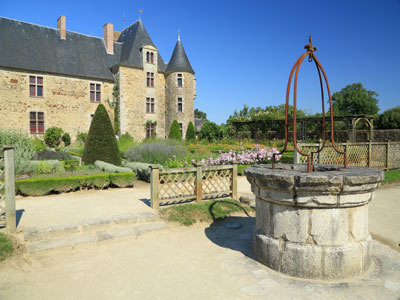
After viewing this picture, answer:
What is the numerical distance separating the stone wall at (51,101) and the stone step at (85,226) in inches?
622

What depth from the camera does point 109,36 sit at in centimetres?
2358

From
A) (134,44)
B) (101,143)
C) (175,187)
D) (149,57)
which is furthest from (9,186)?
(134,44)

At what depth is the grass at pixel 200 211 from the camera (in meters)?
5.44

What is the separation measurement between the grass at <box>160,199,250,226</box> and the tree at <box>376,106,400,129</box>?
3261 centimetres

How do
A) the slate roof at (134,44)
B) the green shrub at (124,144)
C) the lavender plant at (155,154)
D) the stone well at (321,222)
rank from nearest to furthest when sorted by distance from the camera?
the stone well at (321,222) < the lavender plant at (155,154) < the green shrub at (124,144) < the slate roof at (134,44)

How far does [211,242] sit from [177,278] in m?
1.33

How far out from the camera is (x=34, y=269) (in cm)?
353

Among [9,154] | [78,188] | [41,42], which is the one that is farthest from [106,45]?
[9,154]

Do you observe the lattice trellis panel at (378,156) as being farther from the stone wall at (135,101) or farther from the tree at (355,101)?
the tree at (355,101)

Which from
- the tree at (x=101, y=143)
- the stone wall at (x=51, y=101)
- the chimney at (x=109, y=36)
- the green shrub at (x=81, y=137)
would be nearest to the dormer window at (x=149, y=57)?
the chimney at (x=109, y=36)

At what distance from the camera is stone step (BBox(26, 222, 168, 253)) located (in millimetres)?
4154

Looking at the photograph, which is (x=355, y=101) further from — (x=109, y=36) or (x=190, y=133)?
(x=109, y=36)

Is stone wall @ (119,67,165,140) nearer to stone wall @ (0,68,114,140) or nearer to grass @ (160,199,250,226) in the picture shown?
stone wall @ (0,68,114,140)

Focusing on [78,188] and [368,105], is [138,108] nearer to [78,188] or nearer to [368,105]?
[78,188]
